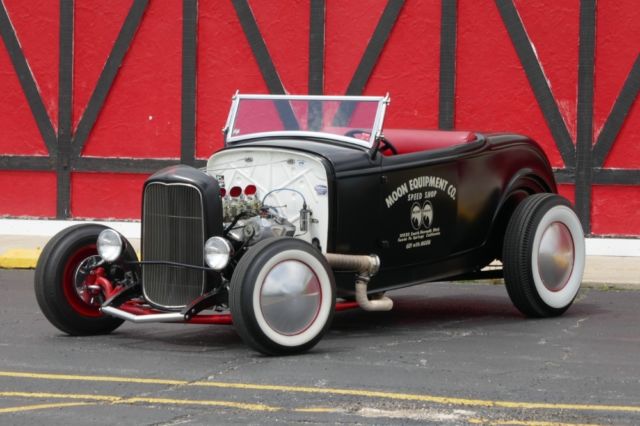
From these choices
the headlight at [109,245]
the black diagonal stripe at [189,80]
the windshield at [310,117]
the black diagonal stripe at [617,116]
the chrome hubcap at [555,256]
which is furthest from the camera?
the black diagonal stripe at [189,80]

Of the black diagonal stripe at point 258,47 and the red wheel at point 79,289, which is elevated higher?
the black diagonal stripe at point 258,47

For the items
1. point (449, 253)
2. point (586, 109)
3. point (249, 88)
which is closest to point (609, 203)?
point (586, 109)

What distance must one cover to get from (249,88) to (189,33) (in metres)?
1.03

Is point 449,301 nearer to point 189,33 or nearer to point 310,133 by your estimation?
point 310,133

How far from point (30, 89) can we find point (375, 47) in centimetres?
454

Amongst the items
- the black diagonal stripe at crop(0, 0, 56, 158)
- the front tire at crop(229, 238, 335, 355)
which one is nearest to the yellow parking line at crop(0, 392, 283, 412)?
the front tire at crop(229, 238, 335, 355)

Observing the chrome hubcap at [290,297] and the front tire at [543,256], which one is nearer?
the chrome hubcap at [290,297]

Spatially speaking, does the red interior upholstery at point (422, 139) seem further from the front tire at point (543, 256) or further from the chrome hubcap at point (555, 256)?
the chrome hubcap at point (555, 256)

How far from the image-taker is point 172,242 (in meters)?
8.66

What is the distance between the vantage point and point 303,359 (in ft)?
26.1

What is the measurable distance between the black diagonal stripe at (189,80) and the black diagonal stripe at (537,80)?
3.81 m

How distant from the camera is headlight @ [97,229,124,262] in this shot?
8.81m

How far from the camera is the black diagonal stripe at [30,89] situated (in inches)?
672

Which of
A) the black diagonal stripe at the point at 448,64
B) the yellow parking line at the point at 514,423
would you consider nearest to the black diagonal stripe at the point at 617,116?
the black diagonal stripe at the point at 448,64
